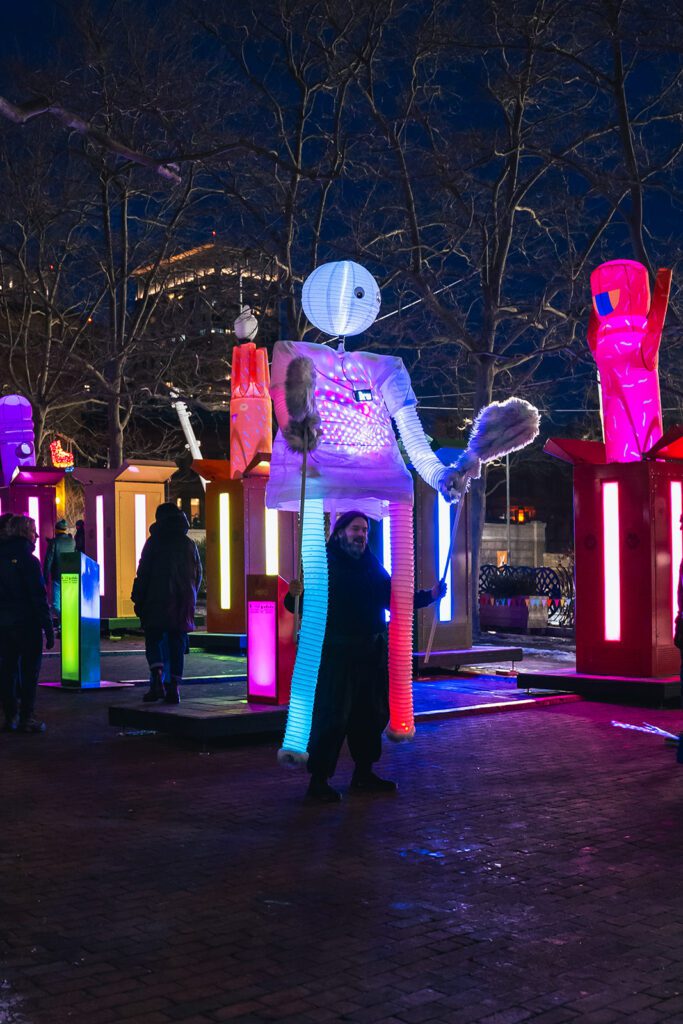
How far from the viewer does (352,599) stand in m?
7.73

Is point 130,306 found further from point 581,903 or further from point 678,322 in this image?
point 581,903

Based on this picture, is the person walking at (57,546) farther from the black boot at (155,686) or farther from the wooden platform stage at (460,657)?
the black boot at (155,686)

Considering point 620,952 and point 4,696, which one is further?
point 4,696

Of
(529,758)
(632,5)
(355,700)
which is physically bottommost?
(529,758)

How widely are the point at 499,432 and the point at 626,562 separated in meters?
5.11

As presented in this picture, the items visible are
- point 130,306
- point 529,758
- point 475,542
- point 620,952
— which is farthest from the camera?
point 130,306

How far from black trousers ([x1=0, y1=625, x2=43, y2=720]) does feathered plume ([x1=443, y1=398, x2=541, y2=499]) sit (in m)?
4.10

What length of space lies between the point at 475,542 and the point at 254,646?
9320 millimetres

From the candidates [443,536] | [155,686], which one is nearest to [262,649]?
[155,686]

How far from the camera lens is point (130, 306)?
36781 mm

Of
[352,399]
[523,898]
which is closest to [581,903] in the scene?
[523,898]

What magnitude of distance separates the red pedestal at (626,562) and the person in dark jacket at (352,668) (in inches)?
196

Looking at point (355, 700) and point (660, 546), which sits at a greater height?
point (660, 546)

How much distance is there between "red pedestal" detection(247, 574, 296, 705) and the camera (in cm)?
980
